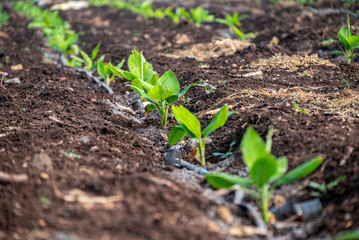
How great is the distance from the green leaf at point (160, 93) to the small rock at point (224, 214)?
1.43 meters

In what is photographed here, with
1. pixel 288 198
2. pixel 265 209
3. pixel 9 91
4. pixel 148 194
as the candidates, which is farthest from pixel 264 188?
pixel 9 91

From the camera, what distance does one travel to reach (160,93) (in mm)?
3154

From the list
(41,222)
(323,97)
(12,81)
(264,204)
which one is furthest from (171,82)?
(12,81)

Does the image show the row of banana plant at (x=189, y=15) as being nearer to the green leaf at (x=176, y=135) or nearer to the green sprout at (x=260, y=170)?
the green leaf at (x=176, y=135)

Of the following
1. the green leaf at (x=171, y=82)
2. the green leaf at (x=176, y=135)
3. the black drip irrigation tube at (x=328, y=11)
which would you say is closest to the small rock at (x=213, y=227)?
the green leaf at (x=176, y=135)

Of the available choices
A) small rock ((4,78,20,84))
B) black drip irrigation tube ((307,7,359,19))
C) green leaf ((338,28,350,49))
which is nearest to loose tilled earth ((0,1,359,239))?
small rock ((4,78,20,84))

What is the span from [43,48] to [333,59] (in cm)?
526

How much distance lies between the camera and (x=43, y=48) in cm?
724

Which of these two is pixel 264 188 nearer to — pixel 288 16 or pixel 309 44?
pixel 309 44

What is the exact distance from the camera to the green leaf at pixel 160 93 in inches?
122

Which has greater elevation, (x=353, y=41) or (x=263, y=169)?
(x=263, y=169)

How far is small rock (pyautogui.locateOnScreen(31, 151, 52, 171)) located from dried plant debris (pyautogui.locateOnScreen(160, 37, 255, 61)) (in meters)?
3.62

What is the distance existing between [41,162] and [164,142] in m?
1.30

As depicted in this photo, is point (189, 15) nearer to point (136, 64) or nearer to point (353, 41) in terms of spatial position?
point (353, 41)
